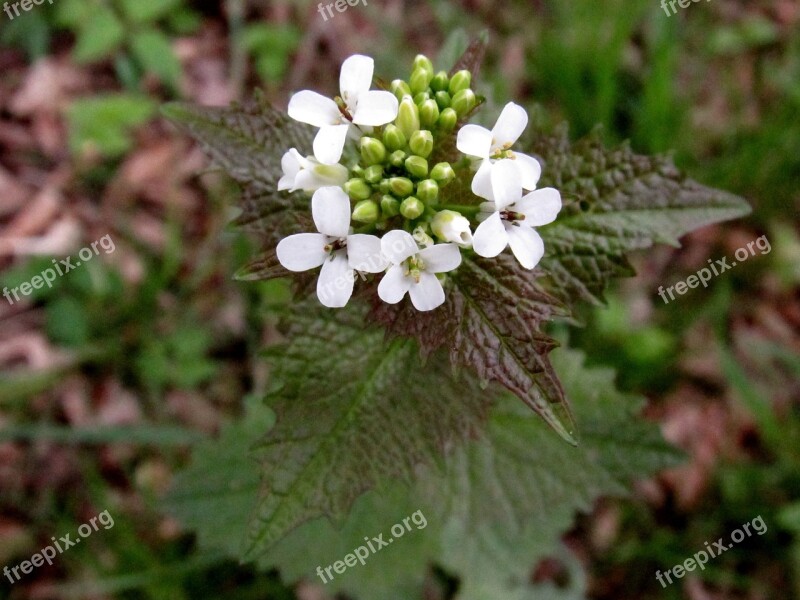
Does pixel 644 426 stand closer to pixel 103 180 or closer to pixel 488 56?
pixel 488 56

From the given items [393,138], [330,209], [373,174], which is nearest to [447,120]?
[393,138]

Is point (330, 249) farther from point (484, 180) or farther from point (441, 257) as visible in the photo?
point (484, 180)

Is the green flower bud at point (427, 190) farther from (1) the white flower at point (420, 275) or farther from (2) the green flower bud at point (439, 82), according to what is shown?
(2) the green flower bud at point (439, 82)

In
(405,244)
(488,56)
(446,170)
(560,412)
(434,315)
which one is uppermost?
(488,56)

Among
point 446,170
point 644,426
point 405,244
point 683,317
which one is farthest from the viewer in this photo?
point 683,317

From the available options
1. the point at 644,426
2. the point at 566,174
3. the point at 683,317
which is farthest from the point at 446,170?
the point at 683,317

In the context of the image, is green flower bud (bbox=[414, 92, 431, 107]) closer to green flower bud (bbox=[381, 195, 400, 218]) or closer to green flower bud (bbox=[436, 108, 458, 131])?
green flower bud (bbox=[436, 108, 458, 131])
